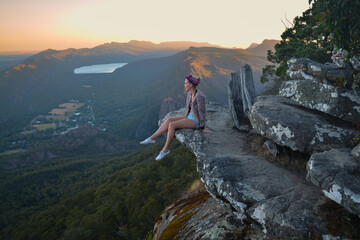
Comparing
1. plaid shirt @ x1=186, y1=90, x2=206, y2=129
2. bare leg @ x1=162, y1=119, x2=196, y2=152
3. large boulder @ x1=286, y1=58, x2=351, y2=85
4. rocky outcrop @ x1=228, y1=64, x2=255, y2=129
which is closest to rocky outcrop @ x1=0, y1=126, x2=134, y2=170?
rocky outcrop @ x1=228, y1=64, x2=255, y2=129

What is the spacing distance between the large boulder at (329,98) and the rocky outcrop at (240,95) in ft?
10.4

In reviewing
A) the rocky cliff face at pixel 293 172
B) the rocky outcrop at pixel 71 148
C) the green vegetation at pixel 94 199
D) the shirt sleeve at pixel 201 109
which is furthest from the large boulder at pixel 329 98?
the rocky outcrop at pixel 71 148

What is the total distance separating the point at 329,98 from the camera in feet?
24.7

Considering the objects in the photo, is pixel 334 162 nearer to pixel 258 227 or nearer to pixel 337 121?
pixel 258 227

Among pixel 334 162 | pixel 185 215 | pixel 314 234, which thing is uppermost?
pixel 334 162

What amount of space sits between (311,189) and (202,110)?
5474mm

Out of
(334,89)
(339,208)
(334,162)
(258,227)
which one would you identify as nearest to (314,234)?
A: (339,208)

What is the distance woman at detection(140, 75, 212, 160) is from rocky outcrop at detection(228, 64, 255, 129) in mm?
2641

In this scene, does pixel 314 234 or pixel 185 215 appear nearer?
pixel 314 234

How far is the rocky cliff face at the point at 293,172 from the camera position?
4.67 m

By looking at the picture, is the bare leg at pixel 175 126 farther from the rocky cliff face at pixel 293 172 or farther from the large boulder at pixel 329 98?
the large boulder at pixel 329 98

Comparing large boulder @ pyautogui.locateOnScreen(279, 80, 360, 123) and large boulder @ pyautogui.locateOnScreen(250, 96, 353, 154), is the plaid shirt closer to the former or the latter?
large boulder @ pyautogui.locateOnScreen(250, 96, 353, 154)

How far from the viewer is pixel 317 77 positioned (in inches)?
329

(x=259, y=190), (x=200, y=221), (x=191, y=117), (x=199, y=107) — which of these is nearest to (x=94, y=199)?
(x=191, y=117)
